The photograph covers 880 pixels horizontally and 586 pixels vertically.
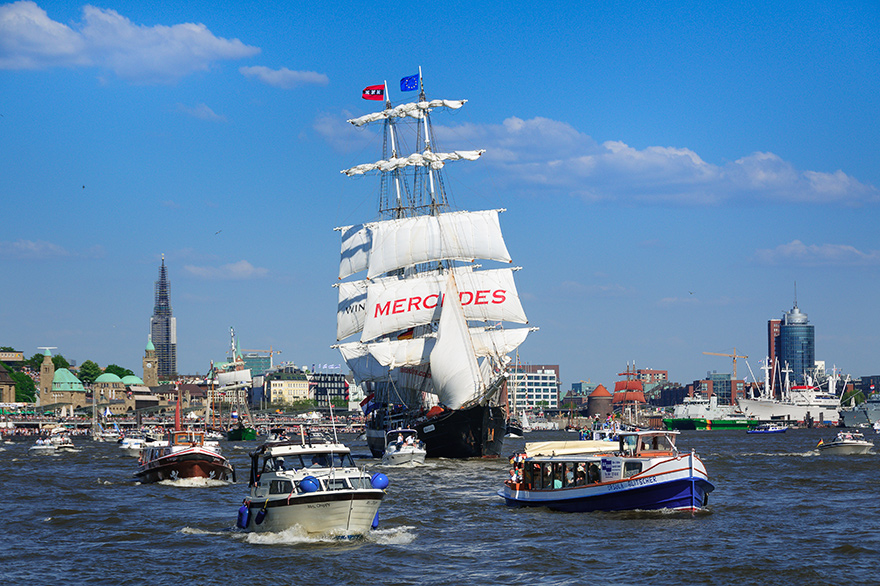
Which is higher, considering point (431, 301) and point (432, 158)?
point (432, 158)

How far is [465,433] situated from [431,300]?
58.8ft

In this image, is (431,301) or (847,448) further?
(847,448)

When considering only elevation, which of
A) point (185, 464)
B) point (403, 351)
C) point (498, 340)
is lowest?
point (185, 464)

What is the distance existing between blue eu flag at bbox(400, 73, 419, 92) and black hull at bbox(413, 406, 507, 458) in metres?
43.3

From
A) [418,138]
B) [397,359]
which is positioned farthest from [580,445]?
[418,138]

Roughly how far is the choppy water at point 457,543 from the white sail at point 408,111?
6534 cm

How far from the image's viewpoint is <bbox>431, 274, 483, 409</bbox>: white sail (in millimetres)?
87812

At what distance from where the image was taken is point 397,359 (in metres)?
102

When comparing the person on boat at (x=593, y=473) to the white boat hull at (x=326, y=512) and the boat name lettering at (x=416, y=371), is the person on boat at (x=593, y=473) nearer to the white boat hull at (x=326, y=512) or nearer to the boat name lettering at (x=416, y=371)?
the white boat hull at (x=326, y=512)

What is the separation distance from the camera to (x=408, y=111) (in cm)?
12094

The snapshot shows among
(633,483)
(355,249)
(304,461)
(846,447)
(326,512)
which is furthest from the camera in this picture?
(355,249)

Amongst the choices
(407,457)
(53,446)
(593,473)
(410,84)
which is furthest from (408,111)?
(593,473)

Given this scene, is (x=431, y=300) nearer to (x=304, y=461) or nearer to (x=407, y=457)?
(x=407, y=457)

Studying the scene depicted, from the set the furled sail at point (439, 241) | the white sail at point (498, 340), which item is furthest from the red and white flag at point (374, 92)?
the white sail at point (498, 340)
